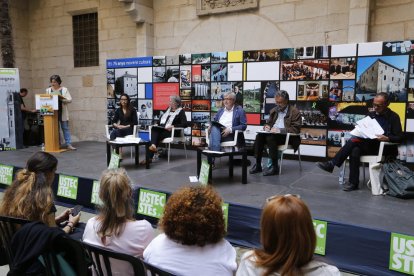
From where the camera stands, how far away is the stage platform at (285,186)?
2.98m

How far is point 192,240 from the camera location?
4.32ft

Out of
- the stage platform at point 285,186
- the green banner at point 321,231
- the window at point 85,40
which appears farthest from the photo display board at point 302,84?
the green banner at point 321,231

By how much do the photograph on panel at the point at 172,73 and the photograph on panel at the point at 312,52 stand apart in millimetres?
2274

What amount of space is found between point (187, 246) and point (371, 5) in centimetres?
542

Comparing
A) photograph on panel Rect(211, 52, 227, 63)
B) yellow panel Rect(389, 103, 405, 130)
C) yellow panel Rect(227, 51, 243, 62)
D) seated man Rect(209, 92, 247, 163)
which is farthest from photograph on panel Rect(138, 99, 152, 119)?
yellow panel Rect(389, 103, 405, 130)

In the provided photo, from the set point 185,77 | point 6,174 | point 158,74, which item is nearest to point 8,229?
point 6,174

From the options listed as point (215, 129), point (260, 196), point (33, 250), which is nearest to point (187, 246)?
point (33, 250)

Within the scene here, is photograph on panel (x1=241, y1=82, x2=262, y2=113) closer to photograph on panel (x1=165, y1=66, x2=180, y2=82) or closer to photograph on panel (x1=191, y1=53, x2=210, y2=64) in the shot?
photograph on panel (x1=191, y1=53, x2=210, y2=64)

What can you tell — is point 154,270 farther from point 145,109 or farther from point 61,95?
point 145,109

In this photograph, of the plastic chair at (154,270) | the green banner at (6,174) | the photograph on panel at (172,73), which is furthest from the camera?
the photograph on panel at (172,73)

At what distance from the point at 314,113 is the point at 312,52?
92 cm

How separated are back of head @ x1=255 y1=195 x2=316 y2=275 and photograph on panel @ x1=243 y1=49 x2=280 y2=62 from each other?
15.5 ft

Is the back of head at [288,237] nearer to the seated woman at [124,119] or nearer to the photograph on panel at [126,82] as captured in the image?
the seated woman at [124,119]

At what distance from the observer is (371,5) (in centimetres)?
538
